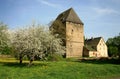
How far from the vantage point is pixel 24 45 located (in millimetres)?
27469

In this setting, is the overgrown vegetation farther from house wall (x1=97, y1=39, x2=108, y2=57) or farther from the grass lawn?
house wall (x1=97, y1=39, x2=108, y2=57)

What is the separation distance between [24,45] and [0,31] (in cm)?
2047

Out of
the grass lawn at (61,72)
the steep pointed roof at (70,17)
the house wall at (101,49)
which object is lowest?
the grass lawn at (61,72)

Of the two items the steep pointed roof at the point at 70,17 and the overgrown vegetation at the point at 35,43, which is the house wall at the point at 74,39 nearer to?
the steep pointed roof at the point at 70,17

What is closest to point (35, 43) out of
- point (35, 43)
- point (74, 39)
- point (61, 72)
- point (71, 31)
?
Result: point (35, 43)

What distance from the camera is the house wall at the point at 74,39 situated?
6788 cm

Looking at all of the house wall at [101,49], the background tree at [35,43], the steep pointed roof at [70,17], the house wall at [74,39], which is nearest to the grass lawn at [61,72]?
the background tree at [35,43]

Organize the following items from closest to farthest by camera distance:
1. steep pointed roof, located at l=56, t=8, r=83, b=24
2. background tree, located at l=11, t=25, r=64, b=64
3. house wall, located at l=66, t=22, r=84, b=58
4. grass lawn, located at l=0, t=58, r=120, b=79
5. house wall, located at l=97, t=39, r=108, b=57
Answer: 1. grass lawn, located at l=0, t=58, r=120, b=79
2. background tree, located at l=11, t=25, r=64, b=64
3. house wall, located at l=66, t=22, r=84, b=58
4. steep pointed roof, located at l=56, t=8, r=83, b=24
5. house wall, located at l=97, t=39, r=108, b=57

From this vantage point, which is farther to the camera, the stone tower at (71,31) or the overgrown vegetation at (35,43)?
the stone tower at (71,31)

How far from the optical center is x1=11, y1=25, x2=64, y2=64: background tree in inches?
1084

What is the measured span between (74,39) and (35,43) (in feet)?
143

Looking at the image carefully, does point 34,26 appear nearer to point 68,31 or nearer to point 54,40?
point 54,40

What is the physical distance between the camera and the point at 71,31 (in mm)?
69625

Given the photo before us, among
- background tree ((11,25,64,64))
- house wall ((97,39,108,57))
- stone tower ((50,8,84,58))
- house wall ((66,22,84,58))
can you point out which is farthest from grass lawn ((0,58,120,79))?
house wall ((97,39,108,57))
